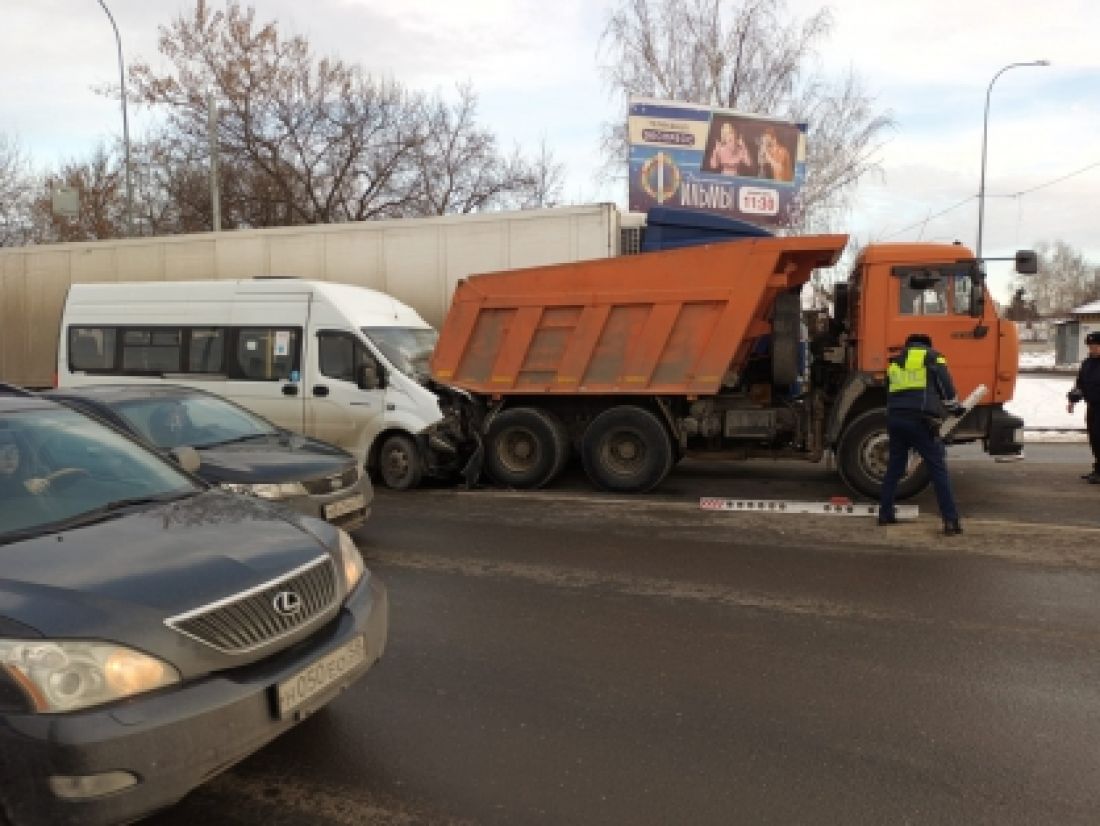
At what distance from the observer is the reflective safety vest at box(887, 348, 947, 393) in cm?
684

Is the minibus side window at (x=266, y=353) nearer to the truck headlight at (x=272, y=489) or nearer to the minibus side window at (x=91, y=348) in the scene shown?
the minibus side window at (x=91, y=348)

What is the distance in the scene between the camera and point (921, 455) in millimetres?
6957

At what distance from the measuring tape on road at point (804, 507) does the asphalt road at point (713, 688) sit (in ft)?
2.33

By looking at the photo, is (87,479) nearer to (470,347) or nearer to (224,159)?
(470,347)

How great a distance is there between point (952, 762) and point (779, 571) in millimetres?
2673

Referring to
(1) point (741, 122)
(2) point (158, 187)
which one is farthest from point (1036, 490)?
(2) point (158, 187)

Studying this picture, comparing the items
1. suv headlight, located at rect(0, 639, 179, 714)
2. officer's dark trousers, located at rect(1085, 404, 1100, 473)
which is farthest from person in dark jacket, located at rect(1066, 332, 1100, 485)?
suv headlight, located at rect(0, 639, 179, 714)

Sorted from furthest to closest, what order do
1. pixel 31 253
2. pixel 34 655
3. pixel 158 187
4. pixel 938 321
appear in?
pixel 158 187, pixel 31 253, pixel 938 321, pixel 34 655

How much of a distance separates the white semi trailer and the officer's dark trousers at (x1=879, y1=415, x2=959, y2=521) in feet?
16.0

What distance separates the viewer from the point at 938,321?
8.16 meters

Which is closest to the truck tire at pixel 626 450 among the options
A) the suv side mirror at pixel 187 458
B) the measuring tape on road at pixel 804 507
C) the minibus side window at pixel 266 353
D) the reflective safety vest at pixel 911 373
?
the measuring tape on road at pixel 804 507

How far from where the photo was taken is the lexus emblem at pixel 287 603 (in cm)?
285

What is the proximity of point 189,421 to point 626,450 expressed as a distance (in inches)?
177

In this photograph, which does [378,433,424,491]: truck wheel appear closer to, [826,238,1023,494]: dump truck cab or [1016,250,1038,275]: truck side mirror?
[826,238,1023,494]: dump truck cab
